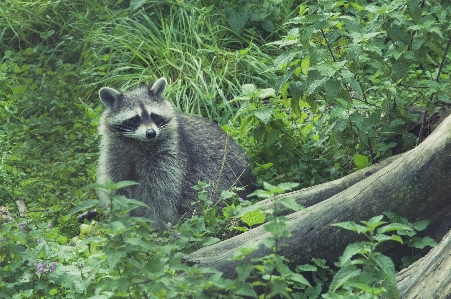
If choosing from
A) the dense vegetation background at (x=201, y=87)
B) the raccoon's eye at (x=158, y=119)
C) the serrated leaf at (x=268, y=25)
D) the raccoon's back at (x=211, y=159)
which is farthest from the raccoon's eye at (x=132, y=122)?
the serrated leaf at (x=268, y=25)

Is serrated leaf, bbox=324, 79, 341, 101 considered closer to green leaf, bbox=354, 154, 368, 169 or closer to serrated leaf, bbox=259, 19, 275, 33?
green leaf, bbox=354, 154, 368, 169

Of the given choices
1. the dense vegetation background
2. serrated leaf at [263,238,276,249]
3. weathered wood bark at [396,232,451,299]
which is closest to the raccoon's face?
the dense vegetation background

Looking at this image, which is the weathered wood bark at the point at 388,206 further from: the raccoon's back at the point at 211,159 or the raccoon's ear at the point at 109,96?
the raccoon's ear at the point at 109,96

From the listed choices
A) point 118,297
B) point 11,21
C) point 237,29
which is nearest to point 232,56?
point 237,29

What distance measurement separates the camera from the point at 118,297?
301 centimetres

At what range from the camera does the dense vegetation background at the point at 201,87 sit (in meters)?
4.28

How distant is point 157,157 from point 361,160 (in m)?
1.51

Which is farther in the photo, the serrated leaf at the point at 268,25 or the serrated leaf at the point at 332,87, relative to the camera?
the serrated leaf at the point at 268,25

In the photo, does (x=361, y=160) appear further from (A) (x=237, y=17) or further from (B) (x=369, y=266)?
(A) (x=237, y=17)

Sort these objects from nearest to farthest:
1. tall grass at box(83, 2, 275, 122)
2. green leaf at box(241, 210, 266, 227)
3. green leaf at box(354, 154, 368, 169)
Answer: green leaf at box(241, 210, 266, 227), green leaf at box(354, 154, 368, 169), tall grass at box(83, 2, 275, 122)

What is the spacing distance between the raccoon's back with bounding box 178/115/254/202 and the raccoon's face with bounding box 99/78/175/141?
19 centimetres

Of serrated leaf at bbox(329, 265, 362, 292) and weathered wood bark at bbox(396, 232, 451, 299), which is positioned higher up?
serrated leaf at bbox(329, 265, 362, 292)

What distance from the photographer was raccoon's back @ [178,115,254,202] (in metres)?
5.45

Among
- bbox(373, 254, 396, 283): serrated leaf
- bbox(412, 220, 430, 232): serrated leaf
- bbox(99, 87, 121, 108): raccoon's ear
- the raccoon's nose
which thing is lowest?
the raccoon's nose
